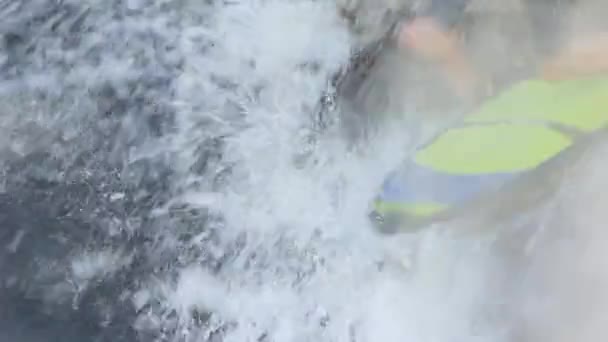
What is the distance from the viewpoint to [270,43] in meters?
1.23

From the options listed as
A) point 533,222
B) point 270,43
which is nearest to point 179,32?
point 270,43

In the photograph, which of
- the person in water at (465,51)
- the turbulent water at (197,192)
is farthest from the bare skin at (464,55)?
the turbulent water at (197,192)

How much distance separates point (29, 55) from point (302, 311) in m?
0.59

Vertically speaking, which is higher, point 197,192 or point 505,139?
point 505,139

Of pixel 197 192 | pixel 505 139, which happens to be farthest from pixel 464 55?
pixel 197 192

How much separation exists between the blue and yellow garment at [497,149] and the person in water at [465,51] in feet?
0.10

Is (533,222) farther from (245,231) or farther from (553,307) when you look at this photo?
(245,231)

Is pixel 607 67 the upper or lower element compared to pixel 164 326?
upper

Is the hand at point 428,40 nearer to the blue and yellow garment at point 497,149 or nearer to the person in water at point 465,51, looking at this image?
the person in water at point 465,51

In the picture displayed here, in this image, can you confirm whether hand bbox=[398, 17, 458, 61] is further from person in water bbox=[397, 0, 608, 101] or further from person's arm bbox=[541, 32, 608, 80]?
person's arm bbox=[541, 32, 608, 80]

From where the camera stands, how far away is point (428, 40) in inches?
46.1

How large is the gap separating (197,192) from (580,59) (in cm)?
60

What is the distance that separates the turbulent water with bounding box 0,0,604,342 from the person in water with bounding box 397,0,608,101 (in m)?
0.13

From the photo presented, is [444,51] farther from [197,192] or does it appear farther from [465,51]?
[197,192]
